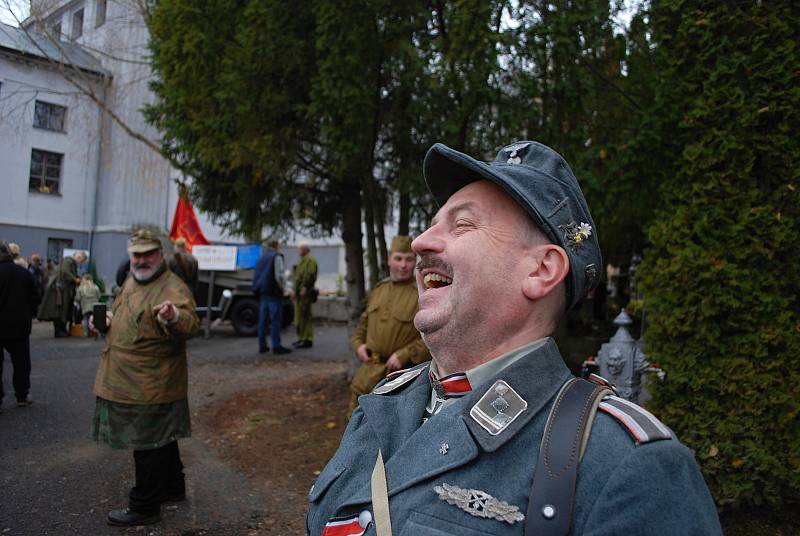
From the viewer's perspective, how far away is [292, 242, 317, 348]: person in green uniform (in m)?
12.2

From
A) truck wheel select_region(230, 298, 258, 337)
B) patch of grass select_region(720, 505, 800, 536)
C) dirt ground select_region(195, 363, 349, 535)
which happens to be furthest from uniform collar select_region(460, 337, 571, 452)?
truck wheel select_region(230, 298, 258, 337)

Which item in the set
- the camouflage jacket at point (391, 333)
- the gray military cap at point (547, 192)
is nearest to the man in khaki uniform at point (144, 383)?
the camouflage jacket at point (391, 333)

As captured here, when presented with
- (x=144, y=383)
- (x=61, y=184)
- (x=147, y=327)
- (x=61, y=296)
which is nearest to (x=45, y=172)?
(x=61, y=184)

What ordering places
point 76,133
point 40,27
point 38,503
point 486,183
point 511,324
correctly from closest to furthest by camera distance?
point 511,324 → point 486,183 → point 38,503 → point 40,27 → point 76,133

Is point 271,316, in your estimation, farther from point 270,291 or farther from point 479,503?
point 479,503

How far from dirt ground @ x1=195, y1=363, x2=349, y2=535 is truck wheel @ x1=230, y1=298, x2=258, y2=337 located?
15.8 ft

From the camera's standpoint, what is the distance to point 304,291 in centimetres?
1212

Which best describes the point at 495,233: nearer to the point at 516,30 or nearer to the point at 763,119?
the point at 763,119

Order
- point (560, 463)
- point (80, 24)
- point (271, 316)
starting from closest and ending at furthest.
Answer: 1. point (560, 463)
2. point (271, 316)
3. point (80, 24)

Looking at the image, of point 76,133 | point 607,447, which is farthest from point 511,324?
point 76,133

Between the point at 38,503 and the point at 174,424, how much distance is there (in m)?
1.28

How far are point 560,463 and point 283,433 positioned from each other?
572cm

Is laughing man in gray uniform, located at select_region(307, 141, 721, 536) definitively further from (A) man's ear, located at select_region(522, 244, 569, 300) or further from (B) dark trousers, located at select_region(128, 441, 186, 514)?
(B) dark trousers, located at select_region(128, 441, 186, 514)

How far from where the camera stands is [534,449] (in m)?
1.38
